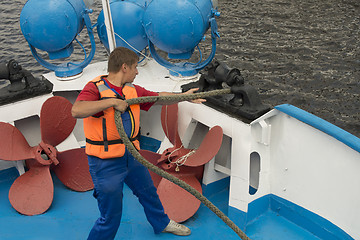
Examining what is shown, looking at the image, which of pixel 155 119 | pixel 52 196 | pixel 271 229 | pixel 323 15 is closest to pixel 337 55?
pixel 323 15

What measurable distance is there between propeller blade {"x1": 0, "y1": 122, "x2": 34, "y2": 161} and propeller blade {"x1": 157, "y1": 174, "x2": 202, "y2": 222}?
Result: 132cm

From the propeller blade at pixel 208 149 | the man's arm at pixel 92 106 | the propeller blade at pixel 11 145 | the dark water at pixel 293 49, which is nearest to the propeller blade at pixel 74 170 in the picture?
the propeller blade at pixel 11 145

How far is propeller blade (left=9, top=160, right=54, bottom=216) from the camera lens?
3.89 metres

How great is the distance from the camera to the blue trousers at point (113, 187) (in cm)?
303

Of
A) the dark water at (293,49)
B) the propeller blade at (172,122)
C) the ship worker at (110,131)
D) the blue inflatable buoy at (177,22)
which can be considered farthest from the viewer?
the dark water at (293,49)

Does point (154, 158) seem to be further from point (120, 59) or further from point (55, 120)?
point (120, 59)

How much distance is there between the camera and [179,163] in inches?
155

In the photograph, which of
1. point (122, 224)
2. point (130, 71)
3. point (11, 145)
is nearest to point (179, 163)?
point (122, 224)

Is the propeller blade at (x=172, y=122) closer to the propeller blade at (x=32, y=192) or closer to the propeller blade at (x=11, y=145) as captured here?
the propeller blade at (x=32, y=192)

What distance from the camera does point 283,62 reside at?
1048 centimetres

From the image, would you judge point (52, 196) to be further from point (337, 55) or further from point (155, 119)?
point (337, 55)

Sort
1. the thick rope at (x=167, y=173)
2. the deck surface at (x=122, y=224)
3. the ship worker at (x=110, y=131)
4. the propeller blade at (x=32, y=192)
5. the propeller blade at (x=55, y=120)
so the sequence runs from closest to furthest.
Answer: the thick rope at (x=167, y=173)
the ship worker at (x=110, y=131)
the deck surface at (x=122, y=224)
the propeller blade at (x=32, y=192)
the propeller blade at (x=55, y=120)

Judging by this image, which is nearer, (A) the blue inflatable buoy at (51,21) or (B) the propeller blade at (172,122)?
(B) the propeller blade at (172,122)

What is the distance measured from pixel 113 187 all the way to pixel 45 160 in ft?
4.38
